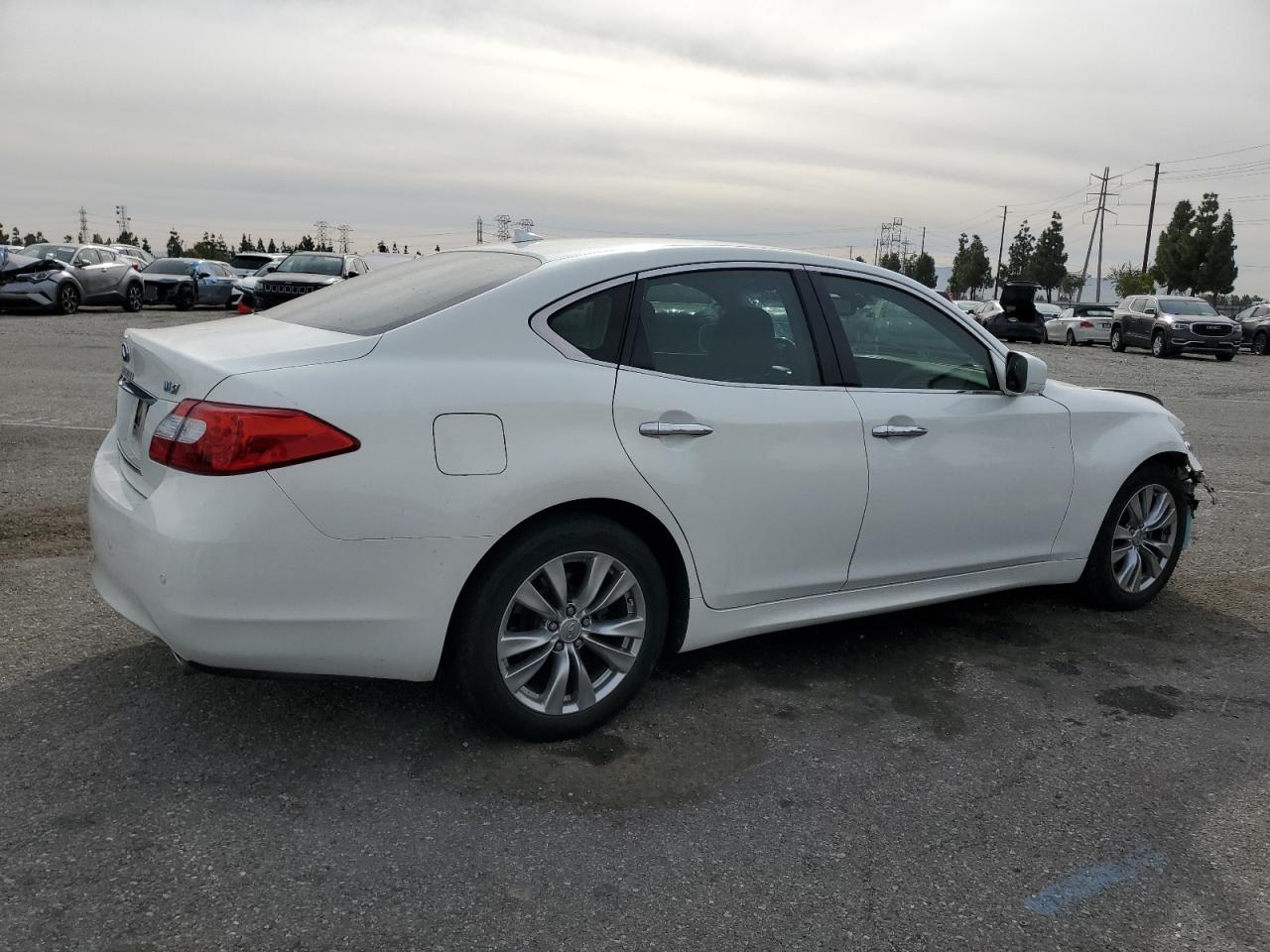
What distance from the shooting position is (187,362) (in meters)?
3.22

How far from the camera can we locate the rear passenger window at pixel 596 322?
11.6 ft

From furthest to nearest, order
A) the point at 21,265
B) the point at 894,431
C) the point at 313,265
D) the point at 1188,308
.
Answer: the point at 1188,308, the point at 313,265, the point at 21,265, the point at 894,431

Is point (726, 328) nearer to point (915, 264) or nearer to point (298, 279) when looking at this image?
point (298, 279)

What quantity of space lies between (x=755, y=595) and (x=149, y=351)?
213cm

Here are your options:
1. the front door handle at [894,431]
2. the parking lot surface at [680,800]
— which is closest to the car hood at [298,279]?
the parking lot surface at [680,800]

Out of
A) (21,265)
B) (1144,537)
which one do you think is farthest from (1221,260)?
(1144,537)

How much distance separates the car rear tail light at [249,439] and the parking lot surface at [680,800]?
940 millimetres

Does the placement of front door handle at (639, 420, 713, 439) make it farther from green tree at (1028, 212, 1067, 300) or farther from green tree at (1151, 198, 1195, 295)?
green tree at (1028, 212, 1067, 300)

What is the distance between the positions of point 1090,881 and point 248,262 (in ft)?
115

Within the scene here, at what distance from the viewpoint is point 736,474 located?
3.71 meters

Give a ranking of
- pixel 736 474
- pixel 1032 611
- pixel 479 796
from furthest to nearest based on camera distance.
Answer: pixel 1032 611, pixel 736 474, pixel 479 796

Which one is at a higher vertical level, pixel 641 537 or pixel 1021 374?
pixel 1021 374

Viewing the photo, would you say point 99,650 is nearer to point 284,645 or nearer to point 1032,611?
point 284,645

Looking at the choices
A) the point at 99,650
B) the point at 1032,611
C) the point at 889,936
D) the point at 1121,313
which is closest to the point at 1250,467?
the point at 1032,611
